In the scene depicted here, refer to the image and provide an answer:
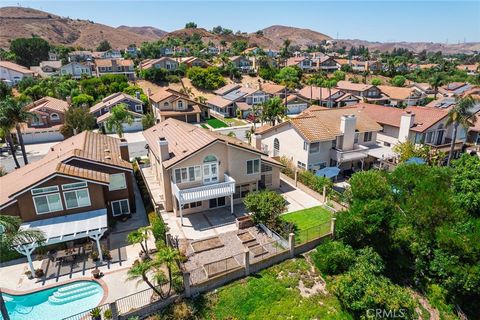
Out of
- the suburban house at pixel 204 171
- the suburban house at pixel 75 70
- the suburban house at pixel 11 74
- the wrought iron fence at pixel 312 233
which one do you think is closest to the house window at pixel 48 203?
the suburban house at pixel 204 171

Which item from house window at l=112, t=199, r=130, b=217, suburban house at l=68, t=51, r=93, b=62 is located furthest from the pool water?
suburban house at l=68, t=51, r=93, b=62

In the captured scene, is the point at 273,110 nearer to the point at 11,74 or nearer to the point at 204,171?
the point at 204,171

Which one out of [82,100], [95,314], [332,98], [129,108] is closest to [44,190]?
[95,314]

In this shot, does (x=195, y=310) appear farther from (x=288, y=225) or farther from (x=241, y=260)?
(x=288, y=225)

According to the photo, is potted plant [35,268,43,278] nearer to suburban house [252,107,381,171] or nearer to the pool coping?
the pool coping

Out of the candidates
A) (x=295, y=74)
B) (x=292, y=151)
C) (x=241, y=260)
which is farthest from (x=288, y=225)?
(x=295, y=74)

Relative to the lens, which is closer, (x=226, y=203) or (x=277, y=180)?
(x=226, y=203)
